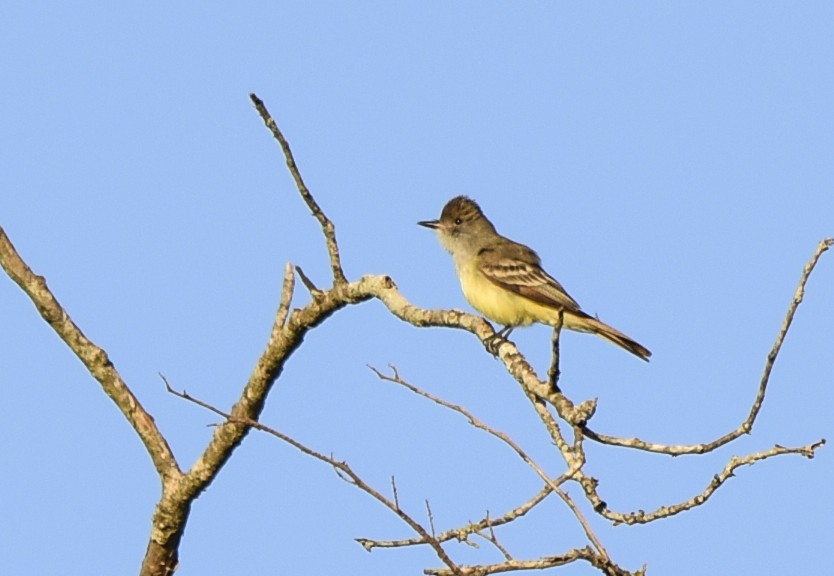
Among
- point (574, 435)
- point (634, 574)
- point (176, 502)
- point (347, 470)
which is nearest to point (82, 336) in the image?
point (176, 502)

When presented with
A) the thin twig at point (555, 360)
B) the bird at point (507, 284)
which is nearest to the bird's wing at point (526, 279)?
the bird at point (507, 284)

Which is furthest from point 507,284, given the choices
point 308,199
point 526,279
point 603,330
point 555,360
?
point 555,360

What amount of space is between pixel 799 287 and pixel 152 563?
17.4 ft

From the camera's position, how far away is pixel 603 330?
1195 centimetres

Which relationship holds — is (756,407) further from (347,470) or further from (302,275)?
(302,275)

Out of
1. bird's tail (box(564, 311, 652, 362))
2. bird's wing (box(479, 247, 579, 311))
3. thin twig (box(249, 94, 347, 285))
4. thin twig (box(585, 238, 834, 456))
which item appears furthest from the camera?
bird's wing (box(479, 247, 579, 311))

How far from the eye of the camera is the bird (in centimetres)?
1223

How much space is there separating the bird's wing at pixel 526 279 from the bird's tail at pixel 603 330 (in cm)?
14

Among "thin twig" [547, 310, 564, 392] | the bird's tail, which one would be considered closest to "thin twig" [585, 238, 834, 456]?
"thin twig" [547, 310, 564, 392]

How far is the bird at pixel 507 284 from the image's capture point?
12.2 m

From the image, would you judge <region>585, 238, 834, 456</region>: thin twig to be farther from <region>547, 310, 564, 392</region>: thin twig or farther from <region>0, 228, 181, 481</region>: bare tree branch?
<region>0, 228, 181, 481</region>: bare tree branch

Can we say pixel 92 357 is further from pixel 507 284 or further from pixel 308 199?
pixel 507 284

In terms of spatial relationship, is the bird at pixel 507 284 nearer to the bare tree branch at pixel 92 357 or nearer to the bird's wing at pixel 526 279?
the bird's wing at pixel 526 279

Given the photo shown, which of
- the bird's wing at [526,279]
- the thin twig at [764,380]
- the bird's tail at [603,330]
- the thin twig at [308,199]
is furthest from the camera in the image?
the bird's wing at [526,279]
